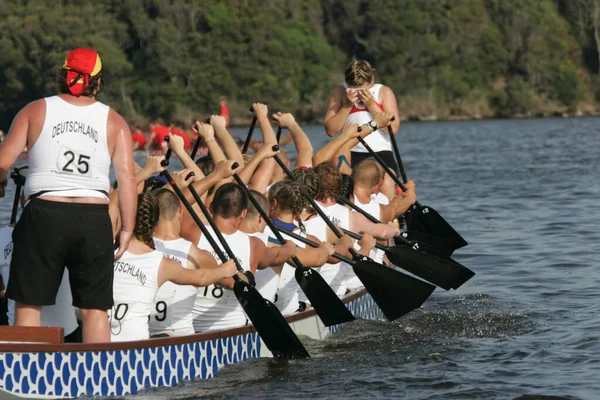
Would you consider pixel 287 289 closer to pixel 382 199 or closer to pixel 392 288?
pixel 392 288

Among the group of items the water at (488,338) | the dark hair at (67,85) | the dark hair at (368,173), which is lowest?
the water at (488,338)

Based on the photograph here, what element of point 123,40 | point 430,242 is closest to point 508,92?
A: point 123,40

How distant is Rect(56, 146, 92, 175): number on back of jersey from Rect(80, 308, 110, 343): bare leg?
0.79 metres

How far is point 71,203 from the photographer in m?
6.48

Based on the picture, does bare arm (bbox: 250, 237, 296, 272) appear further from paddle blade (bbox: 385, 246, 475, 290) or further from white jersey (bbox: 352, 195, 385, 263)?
white jersey (bbox: 352, 195, 385, 263)

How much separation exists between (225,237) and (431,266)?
2.98 meters

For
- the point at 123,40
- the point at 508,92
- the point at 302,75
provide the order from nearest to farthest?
the point at 123,40, the point at 302,75, the point at 508,92

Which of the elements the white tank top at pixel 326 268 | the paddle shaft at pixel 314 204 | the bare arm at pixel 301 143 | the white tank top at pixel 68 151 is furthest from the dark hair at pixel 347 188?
the white tank top at pixel 68 151

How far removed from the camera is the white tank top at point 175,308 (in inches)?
303

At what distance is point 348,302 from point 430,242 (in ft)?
8.57

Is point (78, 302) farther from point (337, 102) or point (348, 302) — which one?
point (337, 102)

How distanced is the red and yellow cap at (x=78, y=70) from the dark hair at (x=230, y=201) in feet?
5.32

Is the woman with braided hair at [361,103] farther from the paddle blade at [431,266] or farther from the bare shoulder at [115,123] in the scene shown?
the bare shoulder at [115,123]

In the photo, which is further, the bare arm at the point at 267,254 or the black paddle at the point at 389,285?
the black paddle at the point at 389,285
